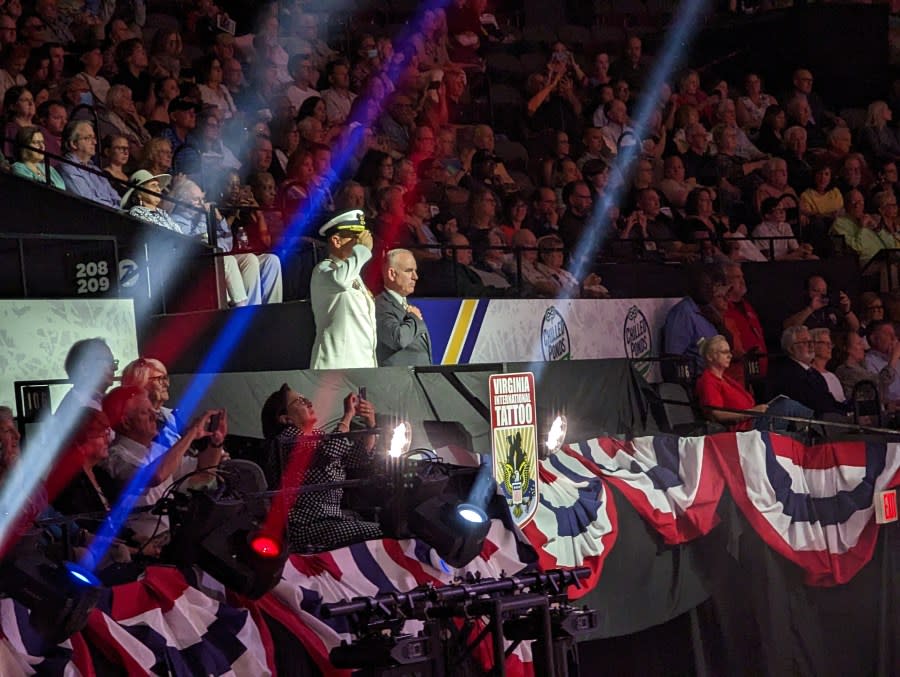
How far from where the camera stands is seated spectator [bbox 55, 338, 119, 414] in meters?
6.46

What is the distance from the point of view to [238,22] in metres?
13.8

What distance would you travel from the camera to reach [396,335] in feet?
25.8

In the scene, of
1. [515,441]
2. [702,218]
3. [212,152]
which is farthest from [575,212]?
[515,441]

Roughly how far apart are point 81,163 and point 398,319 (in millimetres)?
2667

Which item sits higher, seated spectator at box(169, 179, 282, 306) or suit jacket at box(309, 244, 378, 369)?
seated spectator at box(169, 179, 282, 306)

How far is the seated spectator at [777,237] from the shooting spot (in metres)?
12.7

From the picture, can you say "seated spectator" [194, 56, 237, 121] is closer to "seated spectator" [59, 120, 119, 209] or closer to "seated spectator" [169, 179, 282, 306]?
"seated spectator" [169, 179, 282, 306]

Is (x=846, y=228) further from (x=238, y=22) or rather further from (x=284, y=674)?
(x=284, y=674)

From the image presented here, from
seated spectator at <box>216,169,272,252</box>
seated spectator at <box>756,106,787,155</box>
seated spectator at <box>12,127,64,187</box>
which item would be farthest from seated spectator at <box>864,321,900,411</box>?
seated spectator at <box>12,127,64,187</box>

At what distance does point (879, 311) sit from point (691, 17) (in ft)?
22.7

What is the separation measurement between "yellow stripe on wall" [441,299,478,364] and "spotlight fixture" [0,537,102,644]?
177 inches

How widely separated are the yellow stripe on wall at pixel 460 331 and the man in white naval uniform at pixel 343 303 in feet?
4.65

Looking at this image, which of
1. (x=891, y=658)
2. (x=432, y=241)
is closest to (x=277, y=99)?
(x=432, y=241)

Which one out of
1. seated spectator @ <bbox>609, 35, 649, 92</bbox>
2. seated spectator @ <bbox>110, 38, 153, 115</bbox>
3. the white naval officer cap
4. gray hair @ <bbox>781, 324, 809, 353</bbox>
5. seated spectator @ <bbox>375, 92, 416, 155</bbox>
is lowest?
the white naval officer cap
